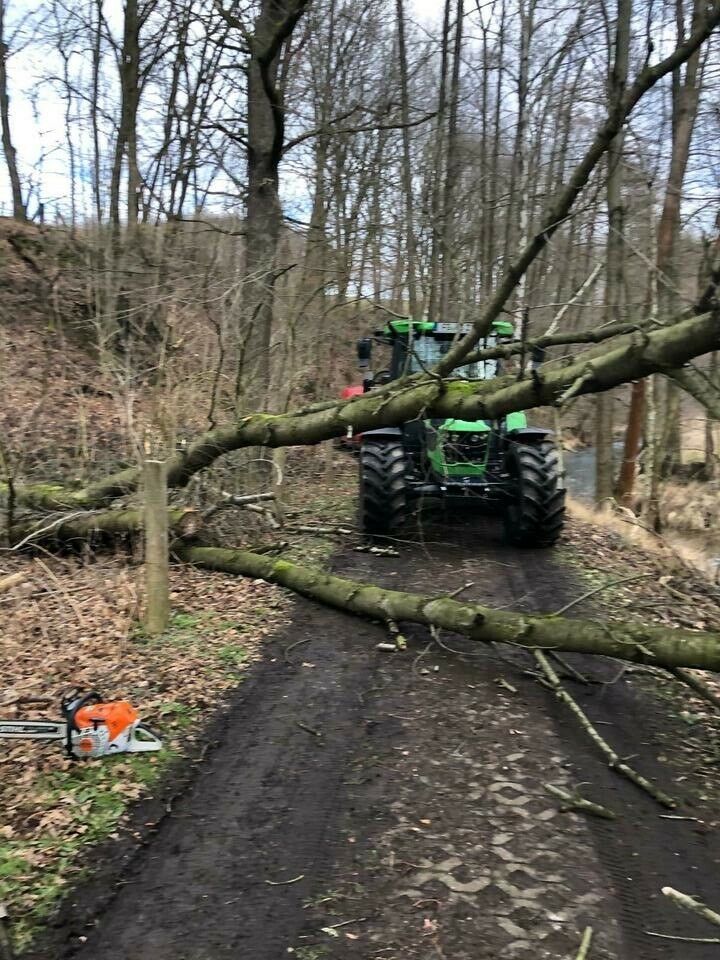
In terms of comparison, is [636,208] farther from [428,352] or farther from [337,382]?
[337,382]

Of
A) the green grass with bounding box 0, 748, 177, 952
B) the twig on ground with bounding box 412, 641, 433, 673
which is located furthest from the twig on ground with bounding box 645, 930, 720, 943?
the twig on ground with bounding box 412, 641, 433, 673

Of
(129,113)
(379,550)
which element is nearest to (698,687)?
(379,550)

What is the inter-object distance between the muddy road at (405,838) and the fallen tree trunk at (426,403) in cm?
208

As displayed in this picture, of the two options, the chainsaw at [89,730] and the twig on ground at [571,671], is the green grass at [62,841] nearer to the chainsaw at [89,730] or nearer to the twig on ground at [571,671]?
the chainsaw at [89,730]

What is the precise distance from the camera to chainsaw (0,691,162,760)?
4.09 m

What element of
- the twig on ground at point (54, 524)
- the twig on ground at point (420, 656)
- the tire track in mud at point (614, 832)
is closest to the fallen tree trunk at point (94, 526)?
the twig on ground at point (54, 524)

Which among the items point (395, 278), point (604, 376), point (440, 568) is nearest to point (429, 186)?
point (395, 278)

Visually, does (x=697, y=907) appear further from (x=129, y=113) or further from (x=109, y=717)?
(x=129, y=113)

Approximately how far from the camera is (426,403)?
5.97m

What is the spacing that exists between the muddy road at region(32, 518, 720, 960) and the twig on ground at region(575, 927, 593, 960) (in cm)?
3

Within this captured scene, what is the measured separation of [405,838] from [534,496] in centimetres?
544

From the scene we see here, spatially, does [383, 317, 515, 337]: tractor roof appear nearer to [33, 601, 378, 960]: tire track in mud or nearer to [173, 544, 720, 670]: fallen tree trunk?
[173, 544, 720, 670]: fallen tree trunk

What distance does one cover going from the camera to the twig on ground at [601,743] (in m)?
3.96

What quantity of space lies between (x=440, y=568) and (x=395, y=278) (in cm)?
1562
